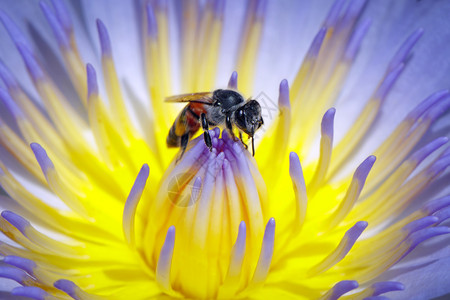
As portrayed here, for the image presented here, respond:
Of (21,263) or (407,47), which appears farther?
(407,47)

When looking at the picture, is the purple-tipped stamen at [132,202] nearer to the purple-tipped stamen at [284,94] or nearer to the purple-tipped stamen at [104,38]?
the purple-tipped stamen at [284,94]

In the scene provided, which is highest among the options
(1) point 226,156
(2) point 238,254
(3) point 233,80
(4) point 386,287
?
(3) point 233,80

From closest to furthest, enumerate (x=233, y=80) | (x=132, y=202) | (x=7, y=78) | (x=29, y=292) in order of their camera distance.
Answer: (x=29, y=292)
(x=132, y=202)
(x=7, y=78)
(x=233, y=80)

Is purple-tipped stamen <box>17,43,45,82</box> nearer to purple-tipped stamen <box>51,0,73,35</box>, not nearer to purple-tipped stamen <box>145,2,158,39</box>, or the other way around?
purple-tipped stamen <box>51,0,73,35</box>

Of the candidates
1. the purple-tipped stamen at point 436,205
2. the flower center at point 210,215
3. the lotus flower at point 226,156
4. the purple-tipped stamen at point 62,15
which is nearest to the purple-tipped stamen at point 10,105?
the lotus flower at point 226,156

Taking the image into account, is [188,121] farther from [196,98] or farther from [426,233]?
[426,233]

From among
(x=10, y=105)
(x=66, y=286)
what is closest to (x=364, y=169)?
(x=66, y=286)

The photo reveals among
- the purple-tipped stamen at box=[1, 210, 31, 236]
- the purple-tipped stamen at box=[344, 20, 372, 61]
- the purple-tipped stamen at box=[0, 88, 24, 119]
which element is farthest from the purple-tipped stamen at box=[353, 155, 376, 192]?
the purple-tipped stamen at box=[0, 88, 24, 119]

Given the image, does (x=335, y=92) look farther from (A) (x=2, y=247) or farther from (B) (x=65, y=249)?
(A) (x=2, y=247)
